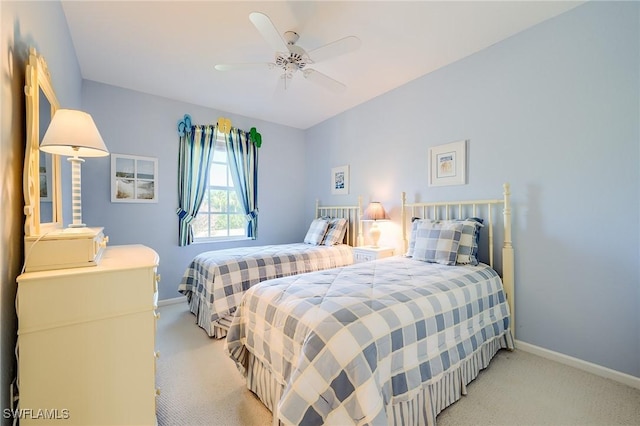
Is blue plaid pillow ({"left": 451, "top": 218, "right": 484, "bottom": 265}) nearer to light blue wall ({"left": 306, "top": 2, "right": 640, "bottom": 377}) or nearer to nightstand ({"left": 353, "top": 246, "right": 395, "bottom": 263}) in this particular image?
light blue wall ({"left": 306, "top": 2, "right": 640, "bottom": 377})

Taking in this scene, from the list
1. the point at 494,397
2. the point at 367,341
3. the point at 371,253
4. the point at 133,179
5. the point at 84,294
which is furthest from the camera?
the point at 133,179

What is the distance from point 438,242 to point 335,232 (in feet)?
5.30

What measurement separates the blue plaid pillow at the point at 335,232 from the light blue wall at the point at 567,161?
1.42 metres

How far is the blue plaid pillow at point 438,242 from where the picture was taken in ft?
7.64

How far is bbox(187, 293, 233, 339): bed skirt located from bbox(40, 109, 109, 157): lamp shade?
71.0 inches

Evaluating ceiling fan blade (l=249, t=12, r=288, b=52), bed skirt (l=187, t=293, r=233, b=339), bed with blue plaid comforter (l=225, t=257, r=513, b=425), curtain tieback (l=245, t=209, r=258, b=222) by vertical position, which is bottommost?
bed skirt (l=187, t=293, r=233, b=339)

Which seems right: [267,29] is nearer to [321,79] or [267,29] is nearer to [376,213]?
[321,79]

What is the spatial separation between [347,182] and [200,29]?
2.56 metres

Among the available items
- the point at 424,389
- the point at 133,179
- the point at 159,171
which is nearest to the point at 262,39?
the point at 159,171

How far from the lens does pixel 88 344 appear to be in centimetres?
112

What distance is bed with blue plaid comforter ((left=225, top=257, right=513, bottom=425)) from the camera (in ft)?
3.74

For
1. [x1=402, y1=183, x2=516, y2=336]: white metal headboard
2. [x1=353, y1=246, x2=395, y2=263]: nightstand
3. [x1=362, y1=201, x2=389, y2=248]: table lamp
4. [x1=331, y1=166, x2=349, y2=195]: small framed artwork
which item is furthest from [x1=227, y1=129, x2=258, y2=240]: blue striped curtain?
[x1=402, y1=183, x2=516, y2=336]: white metal headboard

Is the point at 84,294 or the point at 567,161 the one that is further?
the point at 567,161

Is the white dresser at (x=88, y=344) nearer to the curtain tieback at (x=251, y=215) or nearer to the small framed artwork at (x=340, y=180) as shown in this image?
the curtain tieback at (x=251, y=215)
